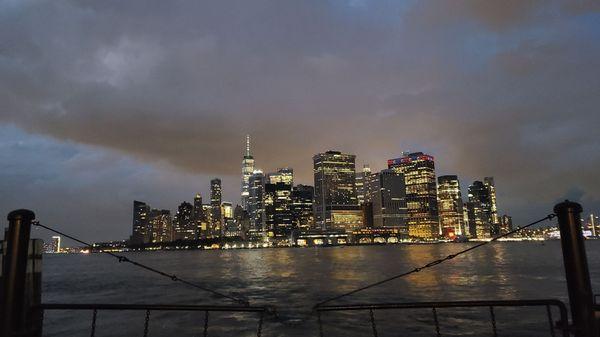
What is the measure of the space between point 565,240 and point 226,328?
2508 centimetres

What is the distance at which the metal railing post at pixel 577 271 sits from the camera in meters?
5.72

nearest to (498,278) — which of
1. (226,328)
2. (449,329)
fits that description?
(449,329)

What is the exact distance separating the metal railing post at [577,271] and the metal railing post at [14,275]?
7680 millimetres

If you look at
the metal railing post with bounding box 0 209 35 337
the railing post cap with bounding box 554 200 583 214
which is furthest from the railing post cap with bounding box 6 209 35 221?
the railing post cap with bounding box 554 200 583 214

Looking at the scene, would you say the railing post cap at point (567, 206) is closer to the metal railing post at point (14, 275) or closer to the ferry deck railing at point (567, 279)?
the ferry deck railing at point (567, 279)

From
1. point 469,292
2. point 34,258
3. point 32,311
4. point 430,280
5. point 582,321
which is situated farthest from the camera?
point 430,280

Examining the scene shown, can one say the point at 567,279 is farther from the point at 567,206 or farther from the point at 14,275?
the point at 14,275

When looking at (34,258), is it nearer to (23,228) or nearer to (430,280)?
(23,228)

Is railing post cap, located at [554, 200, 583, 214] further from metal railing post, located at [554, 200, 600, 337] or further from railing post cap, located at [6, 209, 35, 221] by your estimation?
railing post cap, located at [6, 209, 35, 221]

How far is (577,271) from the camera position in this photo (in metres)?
5.86

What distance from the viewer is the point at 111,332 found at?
27672 millimetres

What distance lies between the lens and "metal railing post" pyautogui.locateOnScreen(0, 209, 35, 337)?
20.1 ft

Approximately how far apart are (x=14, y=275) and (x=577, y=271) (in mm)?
7895

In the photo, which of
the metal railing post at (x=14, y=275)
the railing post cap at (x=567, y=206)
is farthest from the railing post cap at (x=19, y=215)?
the railing post cap at (x=567, y=206)
